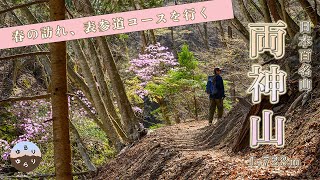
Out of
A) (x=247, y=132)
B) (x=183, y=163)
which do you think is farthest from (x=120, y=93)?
(x=247, y=132)

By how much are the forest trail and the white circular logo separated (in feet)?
6.25

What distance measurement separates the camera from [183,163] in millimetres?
6316

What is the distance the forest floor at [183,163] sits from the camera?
4559 millimetres

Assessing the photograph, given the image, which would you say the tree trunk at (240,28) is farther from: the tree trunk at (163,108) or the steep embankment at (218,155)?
the tree trunk at (163,108)

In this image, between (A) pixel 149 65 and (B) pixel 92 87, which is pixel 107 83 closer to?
(A) pixel 149 65

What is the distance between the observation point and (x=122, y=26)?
4801 mm

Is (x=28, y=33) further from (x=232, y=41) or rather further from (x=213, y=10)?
(x=232, y=41)

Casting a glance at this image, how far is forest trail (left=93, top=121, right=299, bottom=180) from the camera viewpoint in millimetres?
4977

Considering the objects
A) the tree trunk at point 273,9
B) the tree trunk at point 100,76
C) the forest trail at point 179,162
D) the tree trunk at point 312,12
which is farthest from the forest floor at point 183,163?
the tree trunk at point 312,12

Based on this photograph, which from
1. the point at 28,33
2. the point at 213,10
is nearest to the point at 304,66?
the point at 213,10

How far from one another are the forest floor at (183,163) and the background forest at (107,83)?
0.49m

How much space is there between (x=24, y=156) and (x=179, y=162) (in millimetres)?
2453

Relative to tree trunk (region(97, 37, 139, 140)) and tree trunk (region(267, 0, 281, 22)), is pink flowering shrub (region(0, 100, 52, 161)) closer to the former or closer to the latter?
tree trunk (region(97, 37, 139, 140))

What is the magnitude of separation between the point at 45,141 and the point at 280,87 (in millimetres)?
8519
